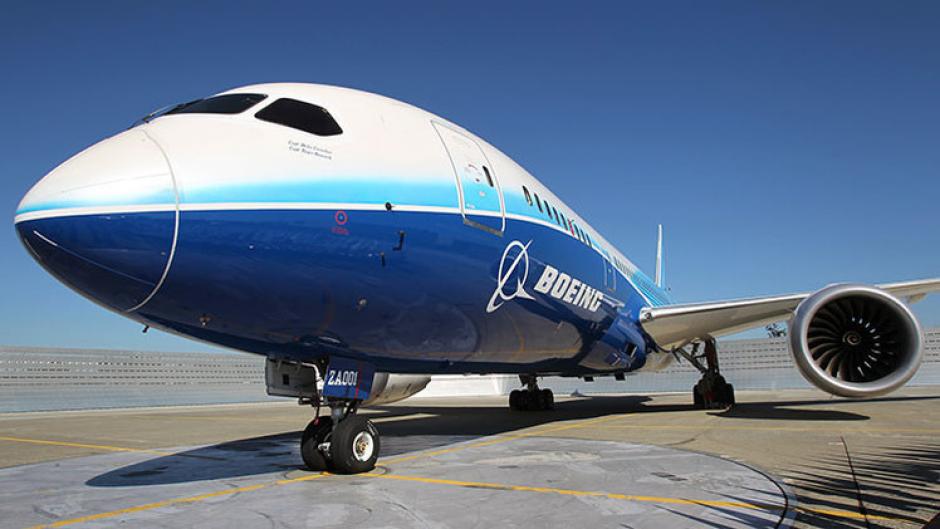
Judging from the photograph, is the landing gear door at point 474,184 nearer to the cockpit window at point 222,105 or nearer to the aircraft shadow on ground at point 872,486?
the cockpit window at point 222,105

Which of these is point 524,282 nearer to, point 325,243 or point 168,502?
point 325,243

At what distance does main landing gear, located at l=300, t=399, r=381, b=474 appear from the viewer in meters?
5.86

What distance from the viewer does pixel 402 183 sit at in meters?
5.32

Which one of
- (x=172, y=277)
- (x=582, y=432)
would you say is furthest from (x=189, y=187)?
(x=582, y=432)

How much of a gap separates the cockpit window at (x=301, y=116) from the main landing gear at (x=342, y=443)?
2531mm

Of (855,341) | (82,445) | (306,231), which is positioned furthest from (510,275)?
(82,445)

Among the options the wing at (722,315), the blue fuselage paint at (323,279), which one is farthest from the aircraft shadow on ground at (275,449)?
the wing at (722,315)

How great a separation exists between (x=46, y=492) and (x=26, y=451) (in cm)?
411

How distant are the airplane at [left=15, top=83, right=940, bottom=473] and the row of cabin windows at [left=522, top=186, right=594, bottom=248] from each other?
1.9 inches

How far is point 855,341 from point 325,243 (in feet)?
26.6

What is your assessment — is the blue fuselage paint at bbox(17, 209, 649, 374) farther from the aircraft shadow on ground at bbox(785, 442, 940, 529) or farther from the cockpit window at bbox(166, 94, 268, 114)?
the aircraft shadow on ground at bbox(785, 442, 940, 529)

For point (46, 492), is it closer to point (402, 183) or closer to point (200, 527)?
point (200, 527)

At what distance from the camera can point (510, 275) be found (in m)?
6.59

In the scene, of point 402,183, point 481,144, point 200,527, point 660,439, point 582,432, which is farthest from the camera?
point 582,432
